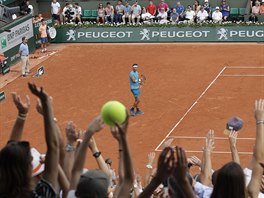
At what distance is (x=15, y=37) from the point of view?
3384 centimetres

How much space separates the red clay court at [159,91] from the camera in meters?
21.3

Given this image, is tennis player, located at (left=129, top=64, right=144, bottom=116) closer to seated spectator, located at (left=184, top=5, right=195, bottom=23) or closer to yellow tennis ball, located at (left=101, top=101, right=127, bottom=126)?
seated spectator, located at (left=184, top=5, right=195, bottom=23)

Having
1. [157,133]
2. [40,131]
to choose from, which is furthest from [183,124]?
[40,131]

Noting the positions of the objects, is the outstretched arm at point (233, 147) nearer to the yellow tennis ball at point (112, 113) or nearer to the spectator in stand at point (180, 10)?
the yellow tennis ball at point (112, 113)

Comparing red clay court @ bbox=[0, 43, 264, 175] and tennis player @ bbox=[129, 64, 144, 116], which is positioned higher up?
tennis player @ bbox=[129, 64, 144, 116]

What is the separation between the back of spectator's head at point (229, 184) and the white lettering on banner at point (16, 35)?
91.2ft

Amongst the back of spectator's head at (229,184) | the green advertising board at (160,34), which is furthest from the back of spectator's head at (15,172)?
the green advertising board at (160,34)

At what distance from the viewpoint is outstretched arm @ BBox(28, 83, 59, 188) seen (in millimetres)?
5770

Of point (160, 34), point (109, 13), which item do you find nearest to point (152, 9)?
point (109, 13)

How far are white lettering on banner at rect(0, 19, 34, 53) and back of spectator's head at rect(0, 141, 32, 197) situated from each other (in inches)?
1076

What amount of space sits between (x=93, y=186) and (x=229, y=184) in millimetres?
1196

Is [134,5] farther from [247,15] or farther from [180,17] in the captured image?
[247,15]

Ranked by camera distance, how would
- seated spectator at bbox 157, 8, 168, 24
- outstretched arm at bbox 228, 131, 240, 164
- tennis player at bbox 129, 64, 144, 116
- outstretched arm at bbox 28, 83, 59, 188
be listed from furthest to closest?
seated spectator at bbox 157, 8, 168, 24 → tennis player at bbox 129, 64, 144, 116 → outstretched arm at bbox 228, 131, 240, 164 → outstretched arm at bbox 28, 83, 59, 188

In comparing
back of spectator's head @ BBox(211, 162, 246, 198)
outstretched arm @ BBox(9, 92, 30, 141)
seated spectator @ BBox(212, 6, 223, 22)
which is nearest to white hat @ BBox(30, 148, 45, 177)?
outstretched arm @ BBox(9, 92, 30, 141)
